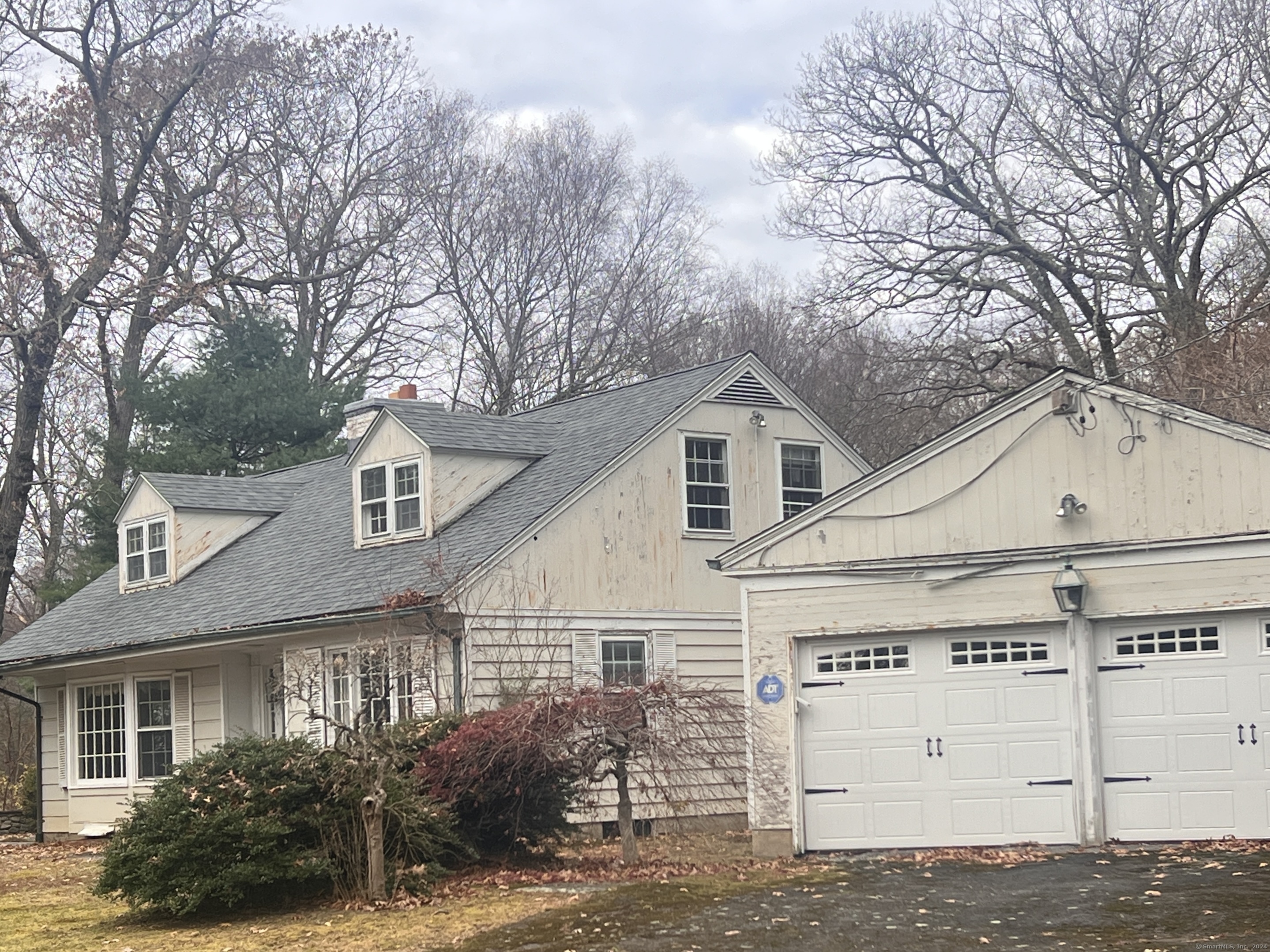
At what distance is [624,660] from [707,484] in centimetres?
274

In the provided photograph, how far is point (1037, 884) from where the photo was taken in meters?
12.1

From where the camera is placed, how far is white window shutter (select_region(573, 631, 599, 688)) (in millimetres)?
18625

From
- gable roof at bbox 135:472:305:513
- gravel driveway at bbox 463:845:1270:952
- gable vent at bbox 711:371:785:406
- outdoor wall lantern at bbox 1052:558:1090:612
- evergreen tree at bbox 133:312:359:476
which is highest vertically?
evergreen tree at bbox 133:312:359:476

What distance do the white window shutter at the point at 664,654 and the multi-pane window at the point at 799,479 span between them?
2.63 metres

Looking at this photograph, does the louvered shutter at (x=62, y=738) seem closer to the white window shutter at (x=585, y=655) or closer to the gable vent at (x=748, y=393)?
the white window shutter at (x=585, y=655)

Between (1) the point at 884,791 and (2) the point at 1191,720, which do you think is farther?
(1) the point at 884,791

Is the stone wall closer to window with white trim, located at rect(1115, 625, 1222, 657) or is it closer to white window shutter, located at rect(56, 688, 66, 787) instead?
white window shutter, located at rect(56, 688, 66, 787)

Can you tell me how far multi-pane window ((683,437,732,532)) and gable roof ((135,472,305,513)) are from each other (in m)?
Answer: 8.84

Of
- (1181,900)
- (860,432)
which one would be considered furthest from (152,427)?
(1181,900)

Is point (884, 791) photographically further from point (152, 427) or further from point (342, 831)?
point (152, 427)

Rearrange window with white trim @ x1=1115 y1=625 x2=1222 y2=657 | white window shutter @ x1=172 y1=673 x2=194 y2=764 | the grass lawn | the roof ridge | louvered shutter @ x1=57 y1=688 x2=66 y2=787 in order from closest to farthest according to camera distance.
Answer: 1. the grass lawn
2. window with white trim @ x1=1115 y1=625 x2=1222 y2=657
3. the roof ridge
4. white window shutter @ x1=172 y1=673 x2=194 y2=764
5. louvered shutter @ x1=57 y1=688 x2=66 y2=787

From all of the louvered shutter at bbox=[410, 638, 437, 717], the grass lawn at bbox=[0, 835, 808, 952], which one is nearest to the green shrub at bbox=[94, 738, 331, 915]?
the grass lawn at bbox=[0, 835, 808, 952]

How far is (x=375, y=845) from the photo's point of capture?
42.4 ft

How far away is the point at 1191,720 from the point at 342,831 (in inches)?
298
